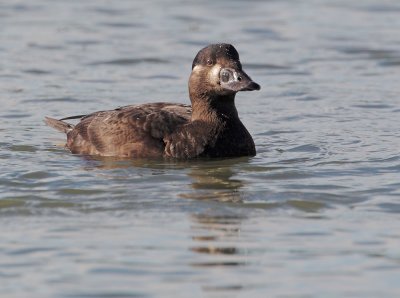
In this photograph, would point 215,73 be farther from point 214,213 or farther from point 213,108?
point 214,213

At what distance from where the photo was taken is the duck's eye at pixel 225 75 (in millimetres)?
12889

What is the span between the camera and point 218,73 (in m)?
13.0

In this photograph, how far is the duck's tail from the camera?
14.4 m

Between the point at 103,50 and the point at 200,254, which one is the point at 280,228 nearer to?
the point at 200,254

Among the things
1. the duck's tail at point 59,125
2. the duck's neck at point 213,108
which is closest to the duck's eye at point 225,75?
the duck's neck at point 213,108

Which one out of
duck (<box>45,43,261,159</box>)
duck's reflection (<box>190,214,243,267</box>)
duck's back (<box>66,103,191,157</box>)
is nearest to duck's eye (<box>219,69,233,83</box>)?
duck (<box>45,43,261,159</box>)

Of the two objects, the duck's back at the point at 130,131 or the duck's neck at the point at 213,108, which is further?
the duck's neck at the point at 213,108

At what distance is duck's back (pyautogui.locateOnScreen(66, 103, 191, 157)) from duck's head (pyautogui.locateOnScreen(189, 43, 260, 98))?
1.40ft

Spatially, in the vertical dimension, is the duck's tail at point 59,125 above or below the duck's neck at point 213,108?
below

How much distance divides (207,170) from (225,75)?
102 cm

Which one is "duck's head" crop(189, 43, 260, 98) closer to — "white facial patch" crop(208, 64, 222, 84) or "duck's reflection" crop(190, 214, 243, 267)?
"white facial patch" crop(208, 64, 222, 84)

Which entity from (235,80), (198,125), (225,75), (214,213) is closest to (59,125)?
(198,125)

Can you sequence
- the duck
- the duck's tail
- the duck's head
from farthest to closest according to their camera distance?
the duck's tail < the duck < the duck's head

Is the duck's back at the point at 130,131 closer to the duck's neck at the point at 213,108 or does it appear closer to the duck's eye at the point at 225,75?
the duck's neck at the point at 213,108
